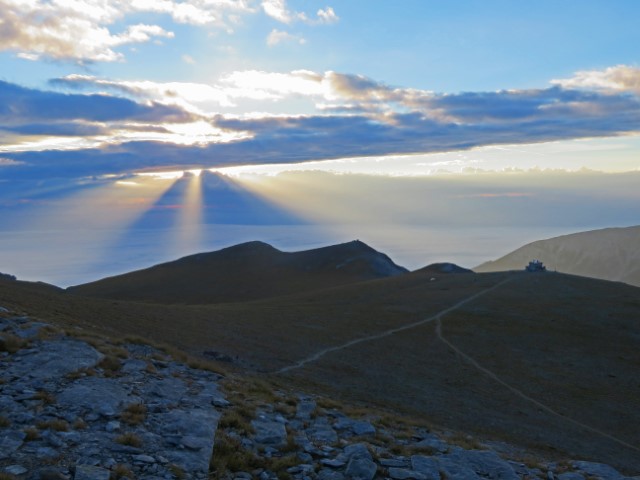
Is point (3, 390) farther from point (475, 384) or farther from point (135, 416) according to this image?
point (475, 384)

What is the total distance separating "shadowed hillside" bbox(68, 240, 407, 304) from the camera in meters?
81.4

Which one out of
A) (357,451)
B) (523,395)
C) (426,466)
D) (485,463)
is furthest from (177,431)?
(523,395)

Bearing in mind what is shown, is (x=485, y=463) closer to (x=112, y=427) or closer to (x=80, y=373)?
(x=112, y=427)

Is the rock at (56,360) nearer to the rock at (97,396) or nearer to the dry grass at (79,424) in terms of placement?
the rock at (97,396)

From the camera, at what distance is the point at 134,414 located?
1195cm

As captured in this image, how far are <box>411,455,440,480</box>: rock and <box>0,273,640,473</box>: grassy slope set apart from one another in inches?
391

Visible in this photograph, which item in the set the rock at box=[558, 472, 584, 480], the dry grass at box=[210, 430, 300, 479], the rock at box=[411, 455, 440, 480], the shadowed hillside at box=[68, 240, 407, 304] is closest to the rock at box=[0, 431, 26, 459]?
the dry grass at box=[210, 430, 300, 479]

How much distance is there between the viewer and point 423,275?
222ft

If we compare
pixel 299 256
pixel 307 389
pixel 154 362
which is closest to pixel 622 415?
pixel 307 389

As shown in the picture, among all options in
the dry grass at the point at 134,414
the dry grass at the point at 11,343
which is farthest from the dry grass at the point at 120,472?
the dry grass at the point at 11,343

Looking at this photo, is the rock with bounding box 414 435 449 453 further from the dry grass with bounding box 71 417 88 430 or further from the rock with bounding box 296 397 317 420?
the dry grass with bounding box 71 417 88 430

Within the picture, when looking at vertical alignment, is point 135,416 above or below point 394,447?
above

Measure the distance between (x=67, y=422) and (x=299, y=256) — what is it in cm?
8785

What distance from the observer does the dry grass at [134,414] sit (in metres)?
11.6
